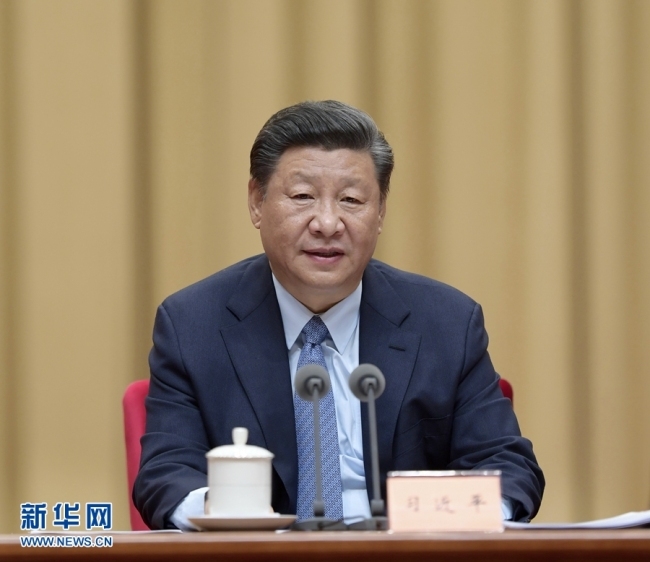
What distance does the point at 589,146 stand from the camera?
297 centimetres

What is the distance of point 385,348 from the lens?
201 centimetres

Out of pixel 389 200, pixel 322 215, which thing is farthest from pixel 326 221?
pixel 389 200

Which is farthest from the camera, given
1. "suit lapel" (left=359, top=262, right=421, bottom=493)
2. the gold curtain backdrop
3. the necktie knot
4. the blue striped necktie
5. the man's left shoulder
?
the gold curtain backdrop

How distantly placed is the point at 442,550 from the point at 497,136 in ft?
6.88

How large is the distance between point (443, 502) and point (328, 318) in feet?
3.11

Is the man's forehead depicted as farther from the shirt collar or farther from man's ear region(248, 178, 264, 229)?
the shirt collar

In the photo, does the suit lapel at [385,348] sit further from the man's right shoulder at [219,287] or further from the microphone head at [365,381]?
the microphone head at [365,381]

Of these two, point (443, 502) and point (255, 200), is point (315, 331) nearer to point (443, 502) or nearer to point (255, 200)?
Answer: point (255, 200)

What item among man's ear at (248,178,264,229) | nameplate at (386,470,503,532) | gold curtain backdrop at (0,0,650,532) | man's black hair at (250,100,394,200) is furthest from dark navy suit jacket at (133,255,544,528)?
gold curtain backdrop at (0,0,650,532)

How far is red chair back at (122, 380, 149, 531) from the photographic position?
204 centimetres

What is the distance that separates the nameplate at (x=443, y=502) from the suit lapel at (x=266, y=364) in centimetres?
73

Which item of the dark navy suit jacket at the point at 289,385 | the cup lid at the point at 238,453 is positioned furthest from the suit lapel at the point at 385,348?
the cup lid at the point at 238,453

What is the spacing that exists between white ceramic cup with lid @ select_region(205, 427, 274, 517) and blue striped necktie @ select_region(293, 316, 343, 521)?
21.3 inches

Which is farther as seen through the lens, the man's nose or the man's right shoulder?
the man's right shoulder
